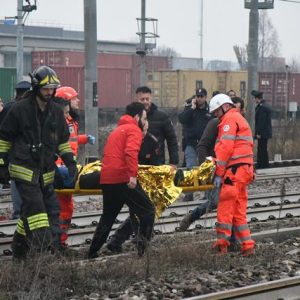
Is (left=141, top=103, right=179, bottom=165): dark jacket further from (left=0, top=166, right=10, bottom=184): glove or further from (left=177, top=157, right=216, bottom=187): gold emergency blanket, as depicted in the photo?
(left=0, top=166, right=10, bottom=184): glove

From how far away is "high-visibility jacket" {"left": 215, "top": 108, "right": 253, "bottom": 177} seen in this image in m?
8.94

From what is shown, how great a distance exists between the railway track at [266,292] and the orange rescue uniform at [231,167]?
1.62 meters

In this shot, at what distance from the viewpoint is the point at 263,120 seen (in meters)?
19.0

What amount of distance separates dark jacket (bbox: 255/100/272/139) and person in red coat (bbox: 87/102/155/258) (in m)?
10.5

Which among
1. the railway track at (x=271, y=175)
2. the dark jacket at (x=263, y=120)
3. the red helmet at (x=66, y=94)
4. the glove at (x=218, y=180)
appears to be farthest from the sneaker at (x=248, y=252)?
the dark jacket at (x=263, y=120)

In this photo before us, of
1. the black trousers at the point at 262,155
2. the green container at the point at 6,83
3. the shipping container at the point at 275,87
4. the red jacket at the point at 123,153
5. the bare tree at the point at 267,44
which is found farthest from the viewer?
the bare tree at the point at 267,44

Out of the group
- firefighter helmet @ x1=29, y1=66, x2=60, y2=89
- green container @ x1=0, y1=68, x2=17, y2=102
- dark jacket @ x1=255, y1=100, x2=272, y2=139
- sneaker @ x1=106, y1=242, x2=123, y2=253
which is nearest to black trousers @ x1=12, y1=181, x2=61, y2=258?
firefighter helmet @ x1=29, y1=66, x2=60, y2=89

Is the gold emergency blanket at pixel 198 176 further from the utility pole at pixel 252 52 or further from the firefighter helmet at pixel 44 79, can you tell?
the utility pole at pixel 252 52

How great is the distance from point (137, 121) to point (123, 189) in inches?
29.4

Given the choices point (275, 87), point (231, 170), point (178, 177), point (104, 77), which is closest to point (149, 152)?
point (178, 177)

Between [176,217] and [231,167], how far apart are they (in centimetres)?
333

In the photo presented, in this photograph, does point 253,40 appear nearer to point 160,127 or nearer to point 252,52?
point 252,52

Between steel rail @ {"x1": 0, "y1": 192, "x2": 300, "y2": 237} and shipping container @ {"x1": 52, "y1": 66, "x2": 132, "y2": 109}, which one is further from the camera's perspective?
shipping container @ {"x1": 52, "y1": 66, "x2": 132, "y2": 109}

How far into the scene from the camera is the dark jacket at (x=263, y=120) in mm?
18875
